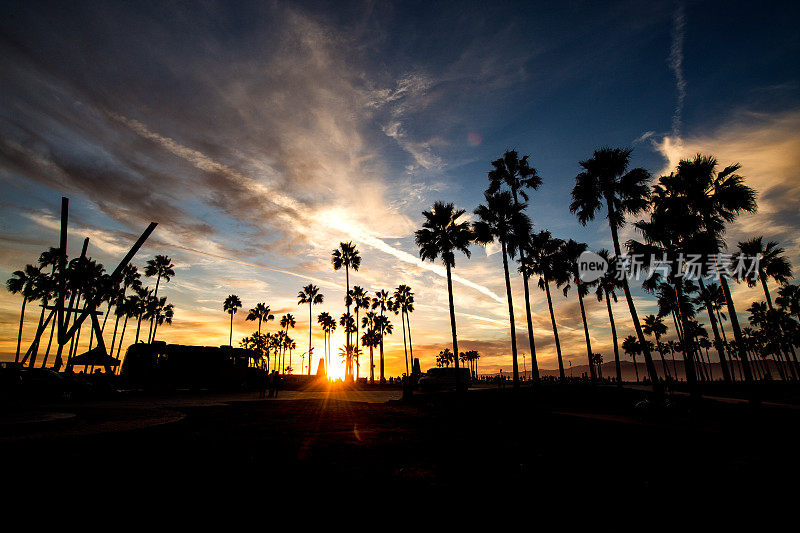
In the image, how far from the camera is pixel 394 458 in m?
5.84

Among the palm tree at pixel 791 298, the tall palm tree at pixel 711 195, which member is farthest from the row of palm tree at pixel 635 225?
the palm tree at pixel 791 298

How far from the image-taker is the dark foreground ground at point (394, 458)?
4219 mm

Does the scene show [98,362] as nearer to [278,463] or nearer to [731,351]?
[278,463]

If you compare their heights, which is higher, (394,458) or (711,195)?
(711,195)

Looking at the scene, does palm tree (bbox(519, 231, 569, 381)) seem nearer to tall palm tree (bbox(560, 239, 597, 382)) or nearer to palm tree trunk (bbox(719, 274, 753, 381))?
tall palm tree (bbox(560, 239, 597, 382))

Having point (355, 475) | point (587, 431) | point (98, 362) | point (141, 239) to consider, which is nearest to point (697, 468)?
point (587, 431)

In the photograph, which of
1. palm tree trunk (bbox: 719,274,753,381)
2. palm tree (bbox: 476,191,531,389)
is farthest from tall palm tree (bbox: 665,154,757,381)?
palm tree (bbox: 476,191,531,389)

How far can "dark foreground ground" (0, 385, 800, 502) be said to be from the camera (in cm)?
422

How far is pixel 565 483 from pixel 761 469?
3382mm

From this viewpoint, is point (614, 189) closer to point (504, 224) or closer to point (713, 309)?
point (504, 224)

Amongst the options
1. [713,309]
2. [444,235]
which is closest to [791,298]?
[713,309]

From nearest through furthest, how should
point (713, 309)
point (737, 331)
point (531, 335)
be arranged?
point (737, 331)
point (531, 335)
point (713, 309)

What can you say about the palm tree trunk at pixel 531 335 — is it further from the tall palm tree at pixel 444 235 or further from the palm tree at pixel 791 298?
the palm tree at pixel 791 298

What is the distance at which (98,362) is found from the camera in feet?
83.9
